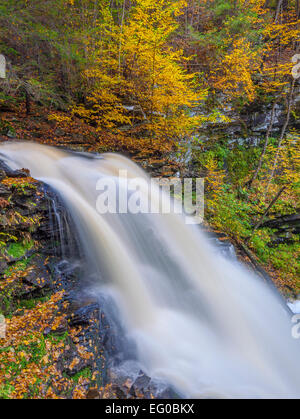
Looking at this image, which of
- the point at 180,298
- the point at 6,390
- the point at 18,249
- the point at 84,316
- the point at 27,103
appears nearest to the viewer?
the point at 6,390

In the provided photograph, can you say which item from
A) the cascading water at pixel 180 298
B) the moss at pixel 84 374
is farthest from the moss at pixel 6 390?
the cascading water at pixel 180 298

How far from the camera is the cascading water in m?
3.62

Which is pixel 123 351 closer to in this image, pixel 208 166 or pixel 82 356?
pixel 82 356

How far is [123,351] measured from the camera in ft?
11.2

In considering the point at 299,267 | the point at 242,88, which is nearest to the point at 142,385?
the point at 299,267

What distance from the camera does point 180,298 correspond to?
4.73 metres

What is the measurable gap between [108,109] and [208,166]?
4747mm

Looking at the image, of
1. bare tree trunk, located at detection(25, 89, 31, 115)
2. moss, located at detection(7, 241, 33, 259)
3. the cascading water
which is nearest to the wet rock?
the cascading water

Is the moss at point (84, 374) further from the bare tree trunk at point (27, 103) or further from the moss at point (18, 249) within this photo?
the bare tree trunk at point (27, 103)

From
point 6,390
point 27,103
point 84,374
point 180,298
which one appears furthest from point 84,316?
point 27,103

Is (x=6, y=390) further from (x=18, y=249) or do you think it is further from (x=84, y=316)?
(x=18, y=249)

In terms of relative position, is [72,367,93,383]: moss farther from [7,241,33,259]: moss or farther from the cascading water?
[7,241,33,259]: moss

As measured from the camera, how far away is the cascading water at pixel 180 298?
11.9 ft

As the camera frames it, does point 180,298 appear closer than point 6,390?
No
